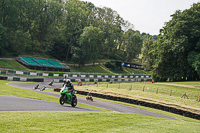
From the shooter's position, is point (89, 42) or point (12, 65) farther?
point (89, 42)

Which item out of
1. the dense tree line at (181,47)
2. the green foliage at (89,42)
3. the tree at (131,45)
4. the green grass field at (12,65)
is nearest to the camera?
the dense tree line at (181,47)

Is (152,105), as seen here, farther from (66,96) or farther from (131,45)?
(131,45)

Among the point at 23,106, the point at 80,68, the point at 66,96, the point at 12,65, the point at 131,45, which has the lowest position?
the point at 23,106

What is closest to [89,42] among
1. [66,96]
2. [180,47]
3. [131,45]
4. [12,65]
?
[12,65]

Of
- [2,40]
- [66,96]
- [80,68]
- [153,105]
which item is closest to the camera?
[66,96]

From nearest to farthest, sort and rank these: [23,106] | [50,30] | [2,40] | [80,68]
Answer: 1. [23,106]
2. [2,40]
3. [80,68]
4. [50,30]

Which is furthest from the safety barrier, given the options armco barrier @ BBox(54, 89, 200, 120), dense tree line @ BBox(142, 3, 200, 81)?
dense tree line @ BBox(142, 3, 200, 81)

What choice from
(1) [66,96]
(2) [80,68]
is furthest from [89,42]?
(1) [66,96]

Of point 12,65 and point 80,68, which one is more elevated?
point 80,68

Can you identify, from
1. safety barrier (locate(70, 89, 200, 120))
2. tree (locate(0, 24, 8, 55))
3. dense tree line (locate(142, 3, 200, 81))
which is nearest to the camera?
safety barrier (locate(70, 89, 200, 120))

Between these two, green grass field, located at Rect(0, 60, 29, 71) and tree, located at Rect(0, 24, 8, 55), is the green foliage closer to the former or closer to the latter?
green grass field, located at Rect(0, 60, 29, 71)

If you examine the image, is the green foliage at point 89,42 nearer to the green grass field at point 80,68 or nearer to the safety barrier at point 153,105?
the green grass field at point 80,68

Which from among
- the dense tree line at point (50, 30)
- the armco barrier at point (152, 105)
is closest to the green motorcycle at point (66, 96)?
the armco barrier at point (152, 105)

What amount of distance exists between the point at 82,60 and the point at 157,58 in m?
36.9
